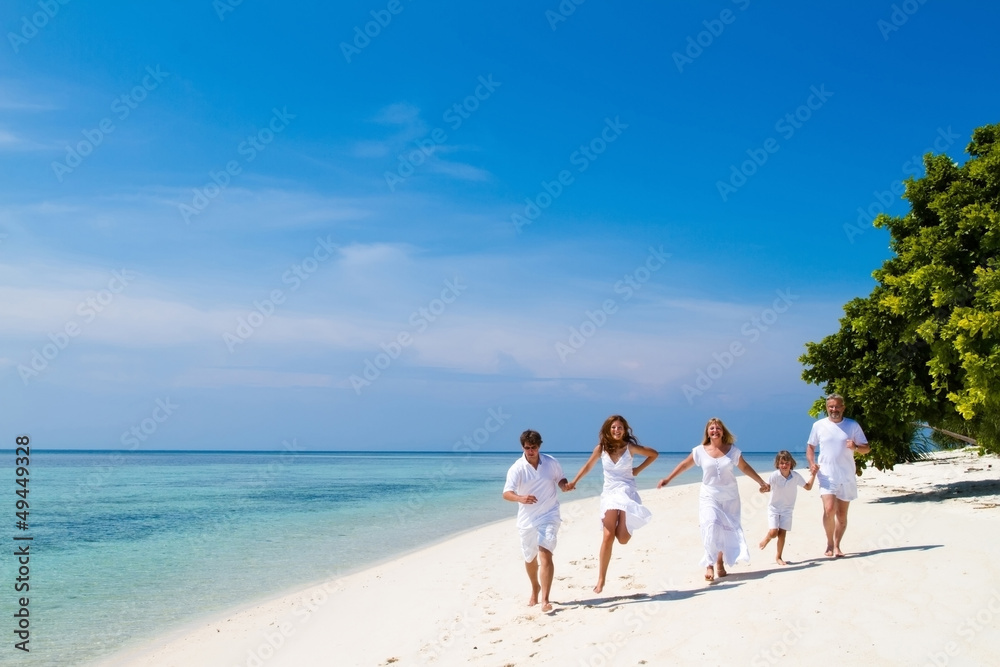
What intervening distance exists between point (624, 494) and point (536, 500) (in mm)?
966

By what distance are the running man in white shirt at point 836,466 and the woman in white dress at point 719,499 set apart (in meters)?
1.21

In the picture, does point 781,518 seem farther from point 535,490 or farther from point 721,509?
point 535,490

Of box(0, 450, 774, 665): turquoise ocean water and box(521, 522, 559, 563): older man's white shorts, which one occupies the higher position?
box(521, 522, 559, 563): older man's white shorts

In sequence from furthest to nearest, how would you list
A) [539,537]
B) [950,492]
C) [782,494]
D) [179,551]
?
[179,551], [950,492], [782,494], [539,537]

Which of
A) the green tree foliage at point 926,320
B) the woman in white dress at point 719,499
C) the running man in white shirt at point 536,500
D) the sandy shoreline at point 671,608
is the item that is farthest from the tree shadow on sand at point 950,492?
the running man in white shirt at point 536,500

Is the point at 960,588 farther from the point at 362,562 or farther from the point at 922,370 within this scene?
the point at 362,562

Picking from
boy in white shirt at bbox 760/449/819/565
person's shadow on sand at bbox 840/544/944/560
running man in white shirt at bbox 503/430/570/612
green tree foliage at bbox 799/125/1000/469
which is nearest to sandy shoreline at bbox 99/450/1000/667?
person's shadow on sand at bbox 840/544/944/560

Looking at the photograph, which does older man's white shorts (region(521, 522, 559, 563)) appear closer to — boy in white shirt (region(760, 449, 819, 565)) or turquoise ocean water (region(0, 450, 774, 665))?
boy in white shirt (region(760, 449, 819, 565))

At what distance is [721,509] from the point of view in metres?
8.43

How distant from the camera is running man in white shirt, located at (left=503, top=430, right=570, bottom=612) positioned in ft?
25.6

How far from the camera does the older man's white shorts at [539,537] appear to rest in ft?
25.5

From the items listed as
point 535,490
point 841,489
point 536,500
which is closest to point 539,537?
point 536,500

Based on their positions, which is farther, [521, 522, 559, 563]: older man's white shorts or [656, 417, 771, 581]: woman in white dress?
[656, 417, 771, 581]: woman in white dress

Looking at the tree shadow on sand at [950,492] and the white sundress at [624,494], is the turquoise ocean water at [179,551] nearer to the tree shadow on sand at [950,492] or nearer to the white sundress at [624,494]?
the white sundress at [624,494]
